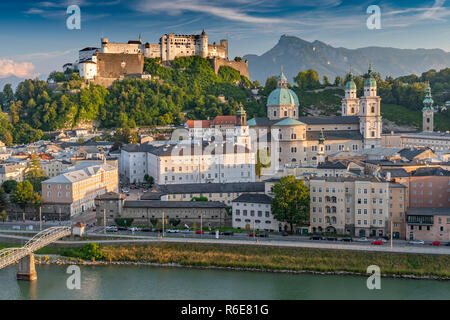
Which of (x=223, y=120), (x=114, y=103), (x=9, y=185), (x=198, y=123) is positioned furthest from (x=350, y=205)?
(x=114, y=103)

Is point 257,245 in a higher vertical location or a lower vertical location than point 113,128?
lower

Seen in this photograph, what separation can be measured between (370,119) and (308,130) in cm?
433

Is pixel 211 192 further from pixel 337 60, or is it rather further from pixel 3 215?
pixel 337 60

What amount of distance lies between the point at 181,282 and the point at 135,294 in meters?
1.88

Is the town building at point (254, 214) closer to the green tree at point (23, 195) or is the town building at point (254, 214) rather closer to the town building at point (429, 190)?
the town building at point (429, 190)

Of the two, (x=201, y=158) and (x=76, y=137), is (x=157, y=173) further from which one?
(x=76, y=137)

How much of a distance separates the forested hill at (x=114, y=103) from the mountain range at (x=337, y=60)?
277 feet

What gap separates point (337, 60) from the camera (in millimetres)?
156875

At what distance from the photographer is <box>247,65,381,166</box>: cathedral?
41.3 m

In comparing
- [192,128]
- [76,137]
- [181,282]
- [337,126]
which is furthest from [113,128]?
[181,282]

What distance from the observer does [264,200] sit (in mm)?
25594

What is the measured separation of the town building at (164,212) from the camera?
26.5 metres

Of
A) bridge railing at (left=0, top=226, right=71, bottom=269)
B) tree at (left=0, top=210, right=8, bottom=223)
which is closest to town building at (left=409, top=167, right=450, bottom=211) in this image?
bridge railing at (left=0, top=226, right=71, bottom=269)

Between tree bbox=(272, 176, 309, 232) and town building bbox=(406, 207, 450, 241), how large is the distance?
12.7ft
